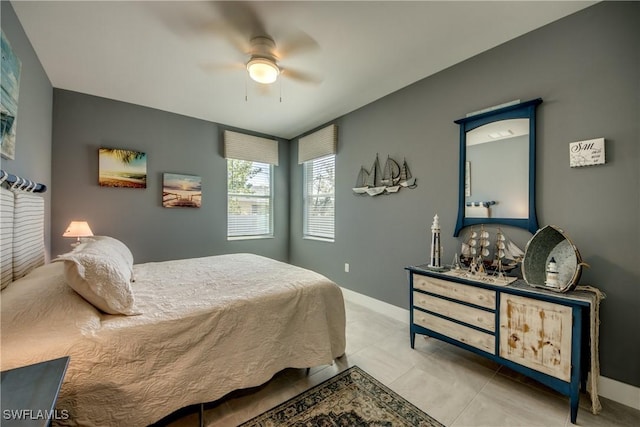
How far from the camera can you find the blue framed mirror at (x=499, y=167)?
1951 millimetres

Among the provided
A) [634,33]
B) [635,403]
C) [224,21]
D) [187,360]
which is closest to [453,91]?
[634,33]

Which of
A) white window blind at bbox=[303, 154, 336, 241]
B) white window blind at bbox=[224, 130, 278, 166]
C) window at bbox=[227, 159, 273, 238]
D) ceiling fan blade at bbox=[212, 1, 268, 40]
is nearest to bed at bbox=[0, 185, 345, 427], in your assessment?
ceiling fan blade at bbox=[212, 1, 268, 40]

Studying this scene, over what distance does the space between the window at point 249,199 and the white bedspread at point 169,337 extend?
211cm

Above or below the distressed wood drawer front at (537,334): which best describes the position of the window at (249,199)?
above

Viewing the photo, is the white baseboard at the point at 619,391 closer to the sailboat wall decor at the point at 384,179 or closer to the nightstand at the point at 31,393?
the sailboat wall decor at the point at 384,179

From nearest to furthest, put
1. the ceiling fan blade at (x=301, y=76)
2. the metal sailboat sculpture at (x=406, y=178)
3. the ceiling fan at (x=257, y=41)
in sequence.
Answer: the ceiling fan at (x=257, y=41), the ceiling fan blade at (x=301, y=76), the metal sailboat sculpture at (x=406, y=178)

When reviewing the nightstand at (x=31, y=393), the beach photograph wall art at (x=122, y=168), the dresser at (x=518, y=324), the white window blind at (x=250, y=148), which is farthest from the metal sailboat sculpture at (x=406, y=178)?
the beach photograph wall art at (x=122, y=168)

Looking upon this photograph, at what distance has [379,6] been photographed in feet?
5.61

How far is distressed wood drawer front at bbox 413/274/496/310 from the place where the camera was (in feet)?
5.93

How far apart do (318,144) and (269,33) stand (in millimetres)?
2001

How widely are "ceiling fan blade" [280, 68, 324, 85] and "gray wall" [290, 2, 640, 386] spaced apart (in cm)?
99

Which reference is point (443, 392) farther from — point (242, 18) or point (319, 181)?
point (319, 181)

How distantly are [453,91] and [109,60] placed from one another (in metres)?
3.22

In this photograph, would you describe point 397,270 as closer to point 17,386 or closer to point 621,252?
point 621,252
